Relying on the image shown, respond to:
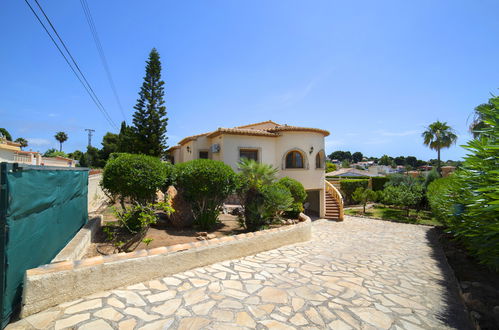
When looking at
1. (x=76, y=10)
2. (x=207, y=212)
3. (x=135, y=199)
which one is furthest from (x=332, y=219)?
(x=76, y=10)

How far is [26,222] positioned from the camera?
3.20 metres

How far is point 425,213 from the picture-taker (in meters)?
20.9

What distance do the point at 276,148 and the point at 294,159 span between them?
1494 mm

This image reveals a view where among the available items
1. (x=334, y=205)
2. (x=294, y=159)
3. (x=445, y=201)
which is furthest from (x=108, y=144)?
(x=445, y=201)

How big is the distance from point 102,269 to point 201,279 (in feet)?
5.65

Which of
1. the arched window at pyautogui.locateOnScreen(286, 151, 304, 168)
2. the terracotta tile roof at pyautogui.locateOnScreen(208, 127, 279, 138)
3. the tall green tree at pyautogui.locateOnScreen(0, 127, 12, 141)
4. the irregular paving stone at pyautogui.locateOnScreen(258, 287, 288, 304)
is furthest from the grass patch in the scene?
the tall green tree at pyautogui.locateOnScreen(0, 127, 12, 141)

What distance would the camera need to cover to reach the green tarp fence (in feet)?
8.96

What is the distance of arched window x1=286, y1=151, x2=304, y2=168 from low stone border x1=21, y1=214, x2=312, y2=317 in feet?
34.0

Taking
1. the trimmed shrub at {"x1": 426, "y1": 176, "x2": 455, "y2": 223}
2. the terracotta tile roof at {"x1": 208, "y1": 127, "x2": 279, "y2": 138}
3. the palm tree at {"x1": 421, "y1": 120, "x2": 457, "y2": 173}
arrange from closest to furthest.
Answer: the trimmed shrub at {"x1": 426, "y1": 176, "x2": 455, "y2": 223} < the terracotta tile roof at {"x1": 208, "y1": 127, "x2": 279, "y2": 138} < the palm tree at {"x1": 421, "y1": 120, "x2": 457, "y2": 173}

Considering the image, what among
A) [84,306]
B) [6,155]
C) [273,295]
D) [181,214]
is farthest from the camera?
[6,155]

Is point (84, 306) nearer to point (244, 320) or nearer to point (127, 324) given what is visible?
point (127, 324)

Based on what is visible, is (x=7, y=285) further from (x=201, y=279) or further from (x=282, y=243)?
(x=282, y=243)

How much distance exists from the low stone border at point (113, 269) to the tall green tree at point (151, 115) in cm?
2146

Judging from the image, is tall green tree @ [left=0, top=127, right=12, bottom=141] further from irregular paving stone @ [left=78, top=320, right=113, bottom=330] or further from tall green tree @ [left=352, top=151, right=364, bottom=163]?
tall green tree @ [left=352, top=151, right=364, bottom=163]
